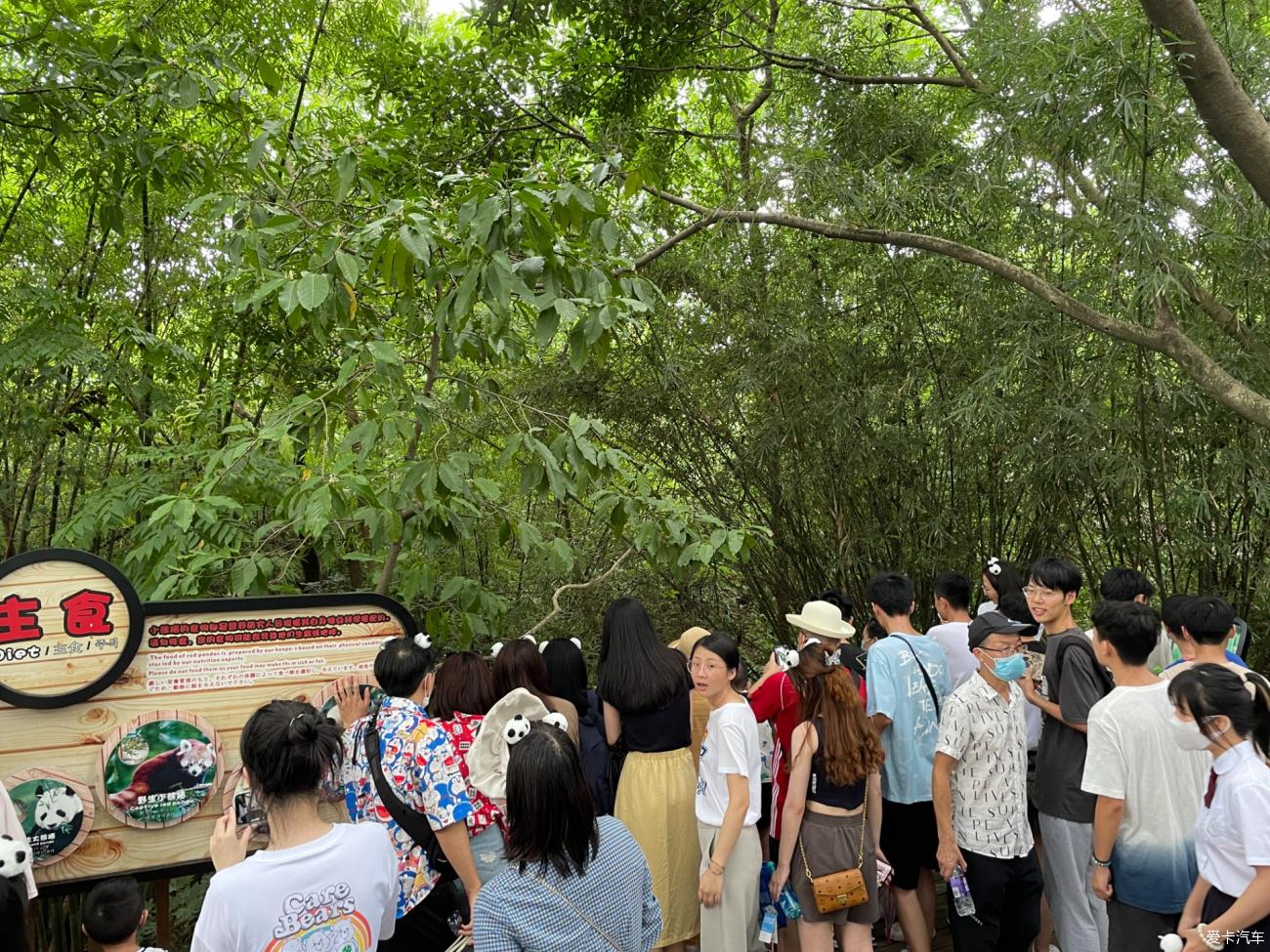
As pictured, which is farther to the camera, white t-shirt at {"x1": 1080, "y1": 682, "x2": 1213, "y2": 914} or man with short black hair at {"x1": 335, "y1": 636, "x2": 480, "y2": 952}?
white t-shirt at {"x1": 1080, "y1": 682, "x2": 1213, "y2": 914}

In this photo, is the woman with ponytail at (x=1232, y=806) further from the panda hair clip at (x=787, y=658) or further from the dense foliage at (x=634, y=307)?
the dense foliage at (x=634, y=307)

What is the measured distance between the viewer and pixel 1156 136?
3.06m

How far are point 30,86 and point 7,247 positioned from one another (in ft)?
3.50

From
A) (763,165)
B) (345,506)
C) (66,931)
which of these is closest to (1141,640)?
(345,506)

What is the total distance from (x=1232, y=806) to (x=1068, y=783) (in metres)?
0.85

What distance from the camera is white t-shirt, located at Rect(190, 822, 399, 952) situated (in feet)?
4.28

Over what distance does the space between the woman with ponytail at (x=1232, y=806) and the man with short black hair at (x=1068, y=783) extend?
0.68 meters

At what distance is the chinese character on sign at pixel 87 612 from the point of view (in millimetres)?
2207

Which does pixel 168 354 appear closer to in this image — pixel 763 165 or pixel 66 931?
pixel 66 931

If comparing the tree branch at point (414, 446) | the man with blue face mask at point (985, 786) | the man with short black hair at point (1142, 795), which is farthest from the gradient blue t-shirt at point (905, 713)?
the tree branch at point (414, 446)

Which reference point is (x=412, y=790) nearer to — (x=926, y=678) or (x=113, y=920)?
(x=113, y=920)

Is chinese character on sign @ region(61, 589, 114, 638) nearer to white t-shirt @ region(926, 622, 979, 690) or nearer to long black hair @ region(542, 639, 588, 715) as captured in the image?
long black hair @ region(542, 639, 588, 715)

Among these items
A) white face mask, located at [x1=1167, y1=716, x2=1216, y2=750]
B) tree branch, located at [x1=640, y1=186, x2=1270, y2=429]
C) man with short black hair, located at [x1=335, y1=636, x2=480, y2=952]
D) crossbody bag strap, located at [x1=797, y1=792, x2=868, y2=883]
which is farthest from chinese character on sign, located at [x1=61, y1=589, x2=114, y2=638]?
tree branch, located at [x1=640, y1=186, x2=1270, y2=429]

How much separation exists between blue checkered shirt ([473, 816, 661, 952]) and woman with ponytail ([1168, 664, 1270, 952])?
3.75 ft
